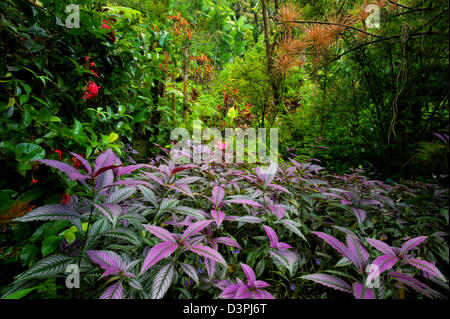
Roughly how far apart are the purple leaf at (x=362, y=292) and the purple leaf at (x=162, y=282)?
1.36 feet

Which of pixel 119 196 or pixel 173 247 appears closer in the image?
pixel 173 247

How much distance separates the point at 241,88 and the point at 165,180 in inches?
88.5

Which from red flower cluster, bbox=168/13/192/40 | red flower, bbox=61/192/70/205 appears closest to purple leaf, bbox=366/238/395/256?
red flower, bbox=61/192/70/205

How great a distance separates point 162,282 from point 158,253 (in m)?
0.06

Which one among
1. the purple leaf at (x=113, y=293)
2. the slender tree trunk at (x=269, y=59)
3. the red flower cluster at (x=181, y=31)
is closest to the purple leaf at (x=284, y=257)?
the purple leaf at (x=113, y=293)

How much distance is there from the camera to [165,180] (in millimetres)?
753

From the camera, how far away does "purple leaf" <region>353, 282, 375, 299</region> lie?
1.43 feet

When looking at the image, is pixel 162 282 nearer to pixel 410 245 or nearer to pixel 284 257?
pixel 284 257

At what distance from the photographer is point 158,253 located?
0.47 m

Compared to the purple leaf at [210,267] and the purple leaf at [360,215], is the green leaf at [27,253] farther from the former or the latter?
the purple leaf at [360,215]

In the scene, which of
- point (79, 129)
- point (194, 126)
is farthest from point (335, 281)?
point (194, 126)

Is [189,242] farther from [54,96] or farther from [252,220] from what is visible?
[54,96]

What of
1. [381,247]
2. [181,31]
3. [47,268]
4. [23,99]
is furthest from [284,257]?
[181,31]

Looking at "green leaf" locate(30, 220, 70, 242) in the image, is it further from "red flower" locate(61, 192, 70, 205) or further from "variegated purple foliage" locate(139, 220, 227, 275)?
"variegated purple foliage" locate(139, 220, 227, 275)
